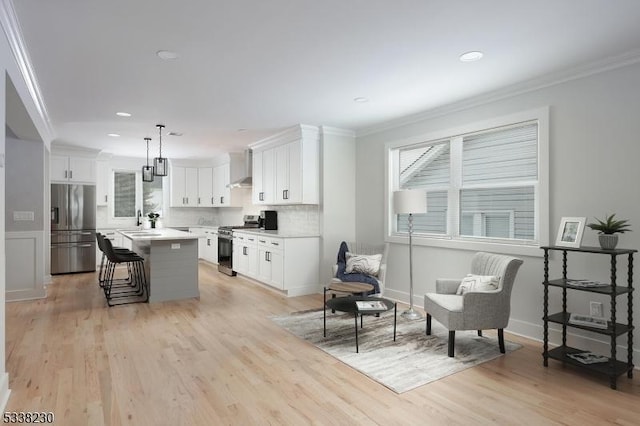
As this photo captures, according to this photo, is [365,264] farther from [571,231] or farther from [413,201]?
[571,231]

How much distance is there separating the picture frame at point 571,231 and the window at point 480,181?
395 millimetres

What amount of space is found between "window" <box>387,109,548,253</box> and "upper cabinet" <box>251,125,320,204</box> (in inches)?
45.8

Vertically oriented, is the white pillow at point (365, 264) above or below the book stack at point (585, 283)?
below

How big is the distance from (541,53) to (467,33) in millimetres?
800

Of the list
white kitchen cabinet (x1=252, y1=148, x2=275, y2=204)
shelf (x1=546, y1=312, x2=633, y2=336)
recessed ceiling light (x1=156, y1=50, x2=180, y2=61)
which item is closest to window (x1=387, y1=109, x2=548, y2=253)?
shelf (x1=546, y1=312, x2=633, y2=336)

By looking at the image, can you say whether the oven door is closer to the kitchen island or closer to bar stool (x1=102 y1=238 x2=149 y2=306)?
bar stool (x1=102 y1=238 x2=149 y2=306)

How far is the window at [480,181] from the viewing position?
3.77m

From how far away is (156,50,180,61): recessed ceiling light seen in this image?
3.02 metres

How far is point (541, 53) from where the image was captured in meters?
3.03

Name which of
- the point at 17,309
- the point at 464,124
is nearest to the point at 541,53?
the point at 464,124

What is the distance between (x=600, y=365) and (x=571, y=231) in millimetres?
1042

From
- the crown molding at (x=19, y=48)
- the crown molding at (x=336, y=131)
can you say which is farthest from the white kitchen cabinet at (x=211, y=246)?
the crown molding at (x=19, y=48)

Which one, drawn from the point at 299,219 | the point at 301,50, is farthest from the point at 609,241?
the point at 299,219

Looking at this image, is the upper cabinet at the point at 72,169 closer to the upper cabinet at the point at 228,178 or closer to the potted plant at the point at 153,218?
the potted plant at the point at 153,218
